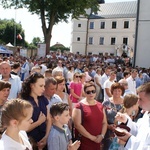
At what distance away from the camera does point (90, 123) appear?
185 inches

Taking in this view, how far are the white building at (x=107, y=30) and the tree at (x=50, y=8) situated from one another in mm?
27469

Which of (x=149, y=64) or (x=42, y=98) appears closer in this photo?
(x=42, y=98)

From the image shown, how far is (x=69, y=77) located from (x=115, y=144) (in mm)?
8123

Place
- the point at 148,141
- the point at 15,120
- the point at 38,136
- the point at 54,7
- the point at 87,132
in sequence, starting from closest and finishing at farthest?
1. the point at 15,120
2. the point at 148,141
3. the point at 38,136
4. the point at 87,132
5. the point at 54,7

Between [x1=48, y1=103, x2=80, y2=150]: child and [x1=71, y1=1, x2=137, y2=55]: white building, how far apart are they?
184 ft

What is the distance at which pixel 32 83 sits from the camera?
4.36 m

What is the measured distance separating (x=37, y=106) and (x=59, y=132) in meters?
0.61

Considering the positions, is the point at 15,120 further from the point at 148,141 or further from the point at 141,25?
the point at 141,25

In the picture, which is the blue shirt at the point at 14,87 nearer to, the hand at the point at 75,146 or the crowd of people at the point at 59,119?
the crowd of people at the point at 59,119

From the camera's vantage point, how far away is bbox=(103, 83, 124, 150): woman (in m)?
5.16

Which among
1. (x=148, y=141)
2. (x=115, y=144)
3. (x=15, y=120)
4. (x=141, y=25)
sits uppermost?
(x=141, y=25)

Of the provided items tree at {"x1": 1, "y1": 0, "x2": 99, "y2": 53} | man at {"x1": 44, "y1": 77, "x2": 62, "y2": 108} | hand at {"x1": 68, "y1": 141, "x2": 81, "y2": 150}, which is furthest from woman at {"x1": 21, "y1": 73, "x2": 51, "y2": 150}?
tree at {"x1": 1, "y1": 0, "x2": 99, "y2": 53}

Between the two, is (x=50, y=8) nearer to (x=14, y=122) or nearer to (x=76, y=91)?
(x=76, y=91)

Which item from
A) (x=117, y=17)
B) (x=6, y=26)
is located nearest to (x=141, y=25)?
(x=117, y=17)
